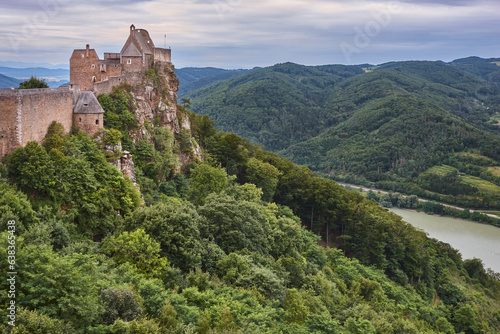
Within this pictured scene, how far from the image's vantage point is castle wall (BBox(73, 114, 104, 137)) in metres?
31.0

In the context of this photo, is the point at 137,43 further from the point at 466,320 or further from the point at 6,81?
the point at 466,320

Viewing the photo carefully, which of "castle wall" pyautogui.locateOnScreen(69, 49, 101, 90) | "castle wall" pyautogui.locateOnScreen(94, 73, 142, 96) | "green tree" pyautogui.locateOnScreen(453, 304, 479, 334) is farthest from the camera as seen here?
"green tree" pyautogui.locateOnScreen(453, 304, 479, 334)

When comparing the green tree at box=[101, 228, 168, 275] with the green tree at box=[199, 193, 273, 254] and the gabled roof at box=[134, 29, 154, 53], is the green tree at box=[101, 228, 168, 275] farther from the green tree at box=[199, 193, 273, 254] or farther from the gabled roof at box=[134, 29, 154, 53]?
the gabled roof at box=[134, 29, 154, 53]

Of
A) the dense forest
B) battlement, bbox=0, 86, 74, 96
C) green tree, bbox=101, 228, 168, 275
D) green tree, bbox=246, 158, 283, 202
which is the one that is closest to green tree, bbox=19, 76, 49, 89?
battlement, bbox=0, 86, 74, 96

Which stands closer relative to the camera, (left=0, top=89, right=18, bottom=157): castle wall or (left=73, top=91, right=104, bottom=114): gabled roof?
(left=0, top=89, right=18, bottom=157): castle wall

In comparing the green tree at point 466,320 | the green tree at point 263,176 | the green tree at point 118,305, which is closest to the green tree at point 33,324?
the green tree at point 118,305

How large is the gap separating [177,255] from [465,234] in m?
93.1

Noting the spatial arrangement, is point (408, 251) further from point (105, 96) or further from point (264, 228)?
point (105, 96)

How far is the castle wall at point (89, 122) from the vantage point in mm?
30969

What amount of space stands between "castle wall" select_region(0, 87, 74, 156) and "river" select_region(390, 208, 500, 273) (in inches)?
3079

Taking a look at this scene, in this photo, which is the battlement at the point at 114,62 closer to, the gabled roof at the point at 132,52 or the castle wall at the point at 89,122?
the gabled roof at the point at 132,52

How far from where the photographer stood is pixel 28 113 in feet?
82.9

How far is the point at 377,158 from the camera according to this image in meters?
167

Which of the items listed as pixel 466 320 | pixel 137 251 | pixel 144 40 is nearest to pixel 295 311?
pixel 137 251
